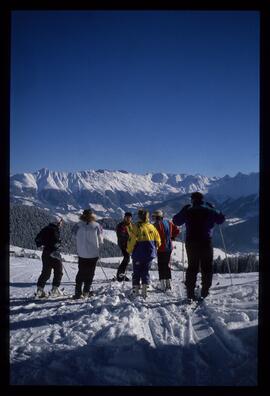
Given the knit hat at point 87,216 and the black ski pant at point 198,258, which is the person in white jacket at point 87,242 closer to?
the knit hat at point 87,216

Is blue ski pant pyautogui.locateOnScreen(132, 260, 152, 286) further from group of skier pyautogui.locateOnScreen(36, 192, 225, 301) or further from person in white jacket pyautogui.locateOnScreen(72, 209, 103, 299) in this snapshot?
person in white jacket pyautogui.locateOnScreen(72, 209, 103, 299)

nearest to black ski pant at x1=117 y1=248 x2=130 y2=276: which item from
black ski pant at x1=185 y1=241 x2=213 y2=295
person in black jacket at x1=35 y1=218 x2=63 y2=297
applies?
person in black jacket at x1=35 y1=218 x2=63 y2=297

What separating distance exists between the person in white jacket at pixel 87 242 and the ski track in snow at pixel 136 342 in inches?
27.8

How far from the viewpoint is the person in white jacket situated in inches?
379

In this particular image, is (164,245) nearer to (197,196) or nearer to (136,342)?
(197,196)

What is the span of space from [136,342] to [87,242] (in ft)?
13.0

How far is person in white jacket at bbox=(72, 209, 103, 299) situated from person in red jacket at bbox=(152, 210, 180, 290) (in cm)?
167

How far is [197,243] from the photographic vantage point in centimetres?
840

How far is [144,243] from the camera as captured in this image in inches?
374

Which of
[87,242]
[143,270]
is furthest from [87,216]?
[143,270]

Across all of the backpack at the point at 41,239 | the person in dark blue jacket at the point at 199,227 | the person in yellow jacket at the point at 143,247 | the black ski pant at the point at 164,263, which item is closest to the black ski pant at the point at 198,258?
the person in dark blue jacket at the point at 199,227

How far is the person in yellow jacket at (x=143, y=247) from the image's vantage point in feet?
31.0

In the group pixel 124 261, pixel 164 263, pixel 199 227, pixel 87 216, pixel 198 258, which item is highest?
pixel 87 216
